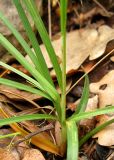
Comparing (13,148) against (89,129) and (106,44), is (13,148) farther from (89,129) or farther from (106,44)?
(106,44)

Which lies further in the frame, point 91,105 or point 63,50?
point 91,105

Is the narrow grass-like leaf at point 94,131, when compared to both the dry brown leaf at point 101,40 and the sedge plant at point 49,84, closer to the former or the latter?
the sedge plant at point 49,84

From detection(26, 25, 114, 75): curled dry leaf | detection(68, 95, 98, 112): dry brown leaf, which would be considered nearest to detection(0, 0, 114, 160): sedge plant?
detection(68, 95, 98, 112): dry brown leaf

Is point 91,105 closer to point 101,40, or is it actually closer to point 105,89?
point 105,89

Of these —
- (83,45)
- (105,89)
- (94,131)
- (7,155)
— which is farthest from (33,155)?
(83,45)

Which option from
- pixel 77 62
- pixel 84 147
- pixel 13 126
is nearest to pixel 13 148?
pixel 13 126

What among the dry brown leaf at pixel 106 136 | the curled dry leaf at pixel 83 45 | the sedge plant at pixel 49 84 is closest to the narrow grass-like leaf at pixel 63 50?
the sedge plant at pixel 49 84
